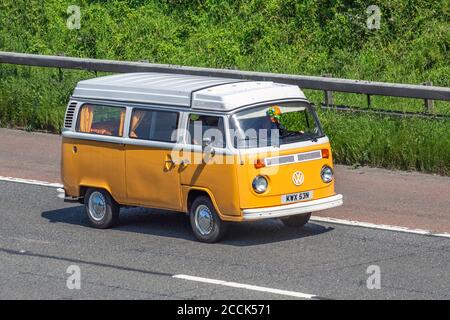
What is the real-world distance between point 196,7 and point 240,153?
15150 millimetres

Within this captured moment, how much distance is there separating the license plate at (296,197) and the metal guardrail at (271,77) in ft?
16.6

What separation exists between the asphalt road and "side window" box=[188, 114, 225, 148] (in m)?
1.27

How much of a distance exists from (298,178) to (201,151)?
1.24 meters

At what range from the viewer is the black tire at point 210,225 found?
15523mm

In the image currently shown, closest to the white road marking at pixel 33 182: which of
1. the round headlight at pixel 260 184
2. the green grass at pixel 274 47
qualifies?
the green grass at pixel 274 47

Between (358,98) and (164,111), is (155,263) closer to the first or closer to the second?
(164,111)

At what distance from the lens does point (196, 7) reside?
2994cm

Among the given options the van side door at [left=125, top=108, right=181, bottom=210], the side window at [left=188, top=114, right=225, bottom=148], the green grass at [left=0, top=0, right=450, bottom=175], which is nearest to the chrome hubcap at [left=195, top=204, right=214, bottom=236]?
the van side door at [left=125, top=108, right=181, bottom=210]

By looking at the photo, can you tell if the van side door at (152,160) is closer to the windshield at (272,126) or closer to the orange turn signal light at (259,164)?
the windshield at (272,126)

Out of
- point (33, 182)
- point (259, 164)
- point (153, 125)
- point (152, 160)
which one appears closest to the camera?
point (259, 164)

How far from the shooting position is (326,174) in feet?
52.6

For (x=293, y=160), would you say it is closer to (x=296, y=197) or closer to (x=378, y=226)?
(x=296, y=197)

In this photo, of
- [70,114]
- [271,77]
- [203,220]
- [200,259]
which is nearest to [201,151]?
[203,220]

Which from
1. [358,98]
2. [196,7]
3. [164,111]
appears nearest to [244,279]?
[164,111]
